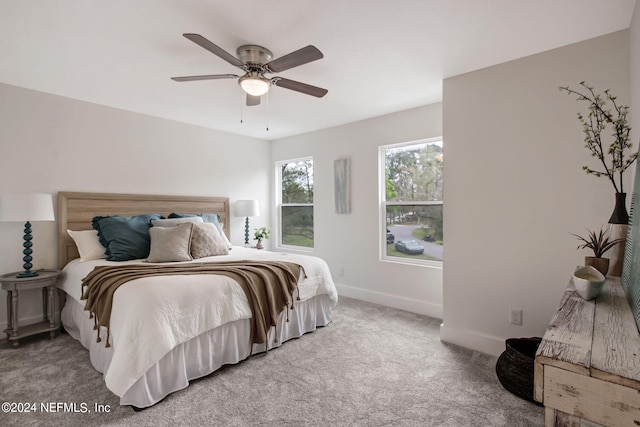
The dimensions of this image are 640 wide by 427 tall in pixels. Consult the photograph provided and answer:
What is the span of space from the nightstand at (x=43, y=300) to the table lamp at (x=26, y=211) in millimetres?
110

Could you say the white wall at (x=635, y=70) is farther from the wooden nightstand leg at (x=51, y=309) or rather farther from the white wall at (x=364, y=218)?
the wooden nightstand leg at (x=51, y=309)

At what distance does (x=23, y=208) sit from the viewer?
9.00 ft

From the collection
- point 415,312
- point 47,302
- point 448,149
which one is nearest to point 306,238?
point 415,312

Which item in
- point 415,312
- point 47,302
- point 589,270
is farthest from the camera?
point 415,312

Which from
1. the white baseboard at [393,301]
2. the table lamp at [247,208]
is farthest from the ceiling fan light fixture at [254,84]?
the white baseboard at [393,301]

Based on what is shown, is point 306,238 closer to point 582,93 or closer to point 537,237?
point 537,237

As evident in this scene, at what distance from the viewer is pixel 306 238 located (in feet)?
16.8

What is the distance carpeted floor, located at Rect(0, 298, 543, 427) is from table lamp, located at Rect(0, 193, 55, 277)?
2.66 feet

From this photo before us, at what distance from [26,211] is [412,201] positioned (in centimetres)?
396

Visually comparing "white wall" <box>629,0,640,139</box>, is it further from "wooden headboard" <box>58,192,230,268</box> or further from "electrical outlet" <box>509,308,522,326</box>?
"wooden headboard" <box>58,192,230,268</box>

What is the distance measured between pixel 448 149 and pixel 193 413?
9.41 ft

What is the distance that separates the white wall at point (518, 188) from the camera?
2262 millimetres

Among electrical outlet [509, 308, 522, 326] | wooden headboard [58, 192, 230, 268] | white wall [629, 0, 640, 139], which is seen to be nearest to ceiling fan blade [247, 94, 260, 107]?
wooden headboard [58, 192, 230, 268]

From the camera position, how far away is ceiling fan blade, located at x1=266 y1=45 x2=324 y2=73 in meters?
1.91
